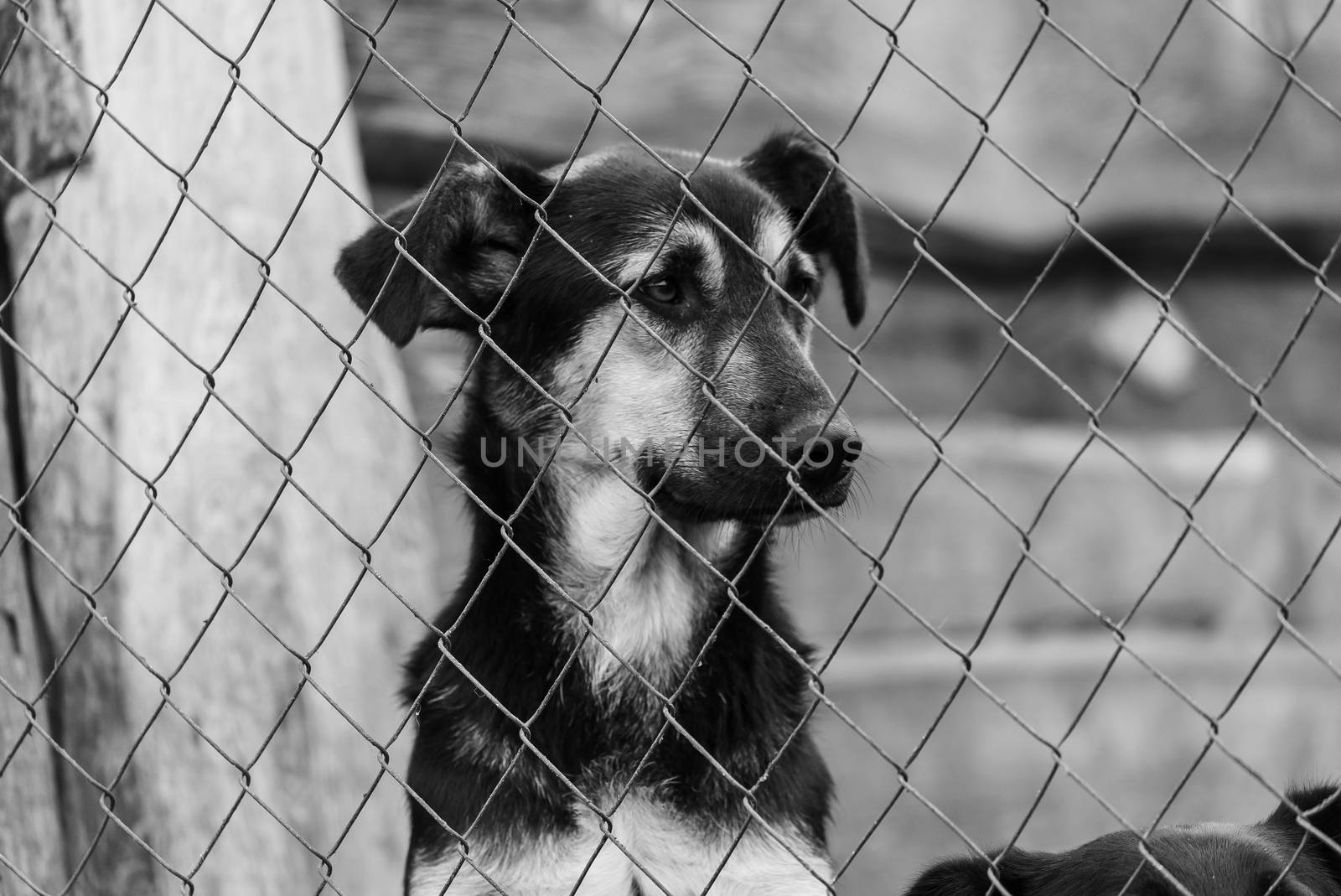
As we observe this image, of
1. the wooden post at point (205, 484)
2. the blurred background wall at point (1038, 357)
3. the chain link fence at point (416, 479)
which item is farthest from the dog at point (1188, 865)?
the blurred background wall at point (1038, 357)

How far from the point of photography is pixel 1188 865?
2574 millimetres

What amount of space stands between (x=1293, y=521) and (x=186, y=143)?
237 inches

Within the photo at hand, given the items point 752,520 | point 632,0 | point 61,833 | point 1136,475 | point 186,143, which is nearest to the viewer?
point 752,520

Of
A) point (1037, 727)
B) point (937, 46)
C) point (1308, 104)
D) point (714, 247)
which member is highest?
point (1308, 104)

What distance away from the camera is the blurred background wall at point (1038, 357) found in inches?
268

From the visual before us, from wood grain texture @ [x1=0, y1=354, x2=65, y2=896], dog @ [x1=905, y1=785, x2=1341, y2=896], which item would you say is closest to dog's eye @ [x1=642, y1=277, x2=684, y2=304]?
dog @ [x1=905, y1=785, x2=1341, y2=896]

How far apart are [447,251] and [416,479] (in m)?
0.64

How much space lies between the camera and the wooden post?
4.23 metres

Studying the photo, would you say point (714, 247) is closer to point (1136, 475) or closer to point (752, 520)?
point (752, 520)

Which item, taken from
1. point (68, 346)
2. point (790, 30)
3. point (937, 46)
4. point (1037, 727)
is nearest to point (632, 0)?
point (790, 30)

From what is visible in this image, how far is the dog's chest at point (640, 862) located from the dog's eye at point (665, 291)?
3.93 ft

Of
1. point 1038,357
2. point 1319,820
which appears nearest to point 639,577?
point 1319,820

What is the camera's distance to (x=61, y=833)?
4117 millimetres

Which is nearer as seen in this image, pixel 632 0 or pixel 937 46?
pixel 632 0
